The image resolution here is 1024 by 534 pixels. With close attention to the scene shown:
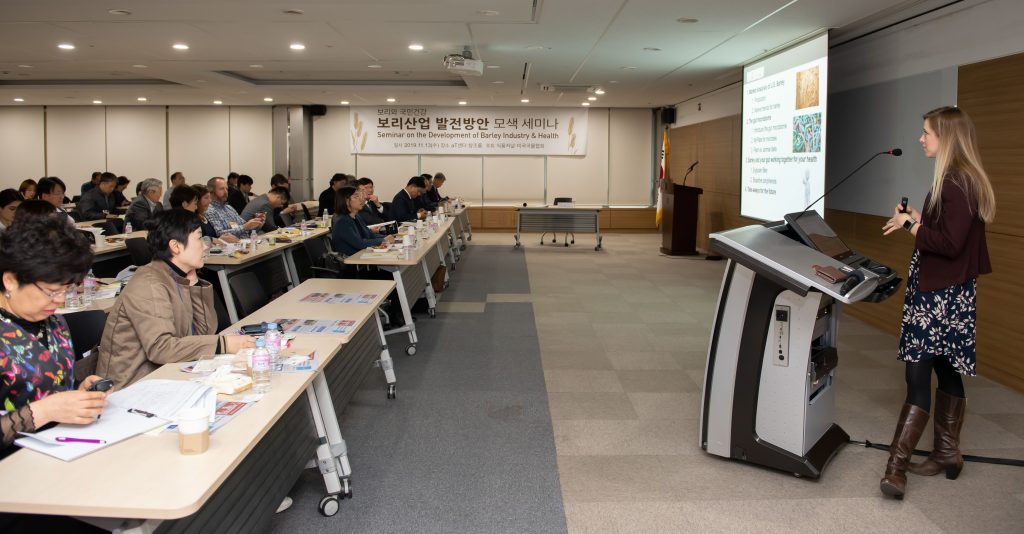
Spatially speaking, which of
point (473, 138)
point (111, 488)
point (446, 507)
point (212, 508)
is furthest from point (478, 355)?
point (473, 138)

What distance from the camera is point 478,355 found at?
582 centimetres

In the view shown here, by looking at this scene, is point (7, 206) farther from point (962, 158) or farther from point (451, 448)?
point (962, 158)

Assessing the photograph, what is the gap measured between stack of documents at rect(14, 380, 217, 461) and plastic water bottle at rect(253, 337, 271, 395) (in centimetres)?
16

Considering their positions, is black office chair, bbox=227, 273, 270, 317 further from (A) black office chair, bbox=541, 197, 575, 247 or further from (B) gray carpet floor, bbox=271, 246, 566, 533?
(A) black office chair, bbox=541, 197, 575, 247

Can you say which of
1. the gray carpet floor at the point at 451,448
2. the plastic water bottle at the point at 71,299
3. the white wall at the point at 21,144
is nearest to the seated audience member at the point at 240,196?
the gray carpet floor at the point at 451,448

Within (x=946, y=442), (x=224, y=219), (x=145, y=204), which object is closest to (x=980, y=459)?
(x=946, y=442)

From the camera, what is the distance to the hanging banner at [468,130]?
15.9 m

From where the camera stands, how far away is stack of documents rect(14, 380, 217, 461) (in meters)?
1.95

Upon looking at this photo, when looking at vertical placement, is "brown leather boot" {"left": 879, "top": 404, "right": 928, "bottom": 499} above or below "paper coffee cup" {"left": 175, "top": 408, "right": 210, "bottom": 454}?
below

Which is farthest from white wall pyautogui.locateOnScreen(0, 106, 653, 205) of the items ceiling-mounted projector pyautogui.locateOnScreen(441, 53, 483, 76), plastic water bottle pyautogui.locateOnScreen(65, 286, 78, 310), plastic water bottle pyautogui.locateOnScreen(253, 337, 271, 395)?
plastic water bottle pyautogui.locateOnScreen(253, 337, 271, 395)

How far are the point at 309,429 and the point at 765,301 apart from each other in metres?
2.06

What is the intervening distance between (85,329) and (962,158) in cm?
377

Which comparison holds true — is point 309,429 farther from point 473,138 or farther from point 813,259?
point 473,138

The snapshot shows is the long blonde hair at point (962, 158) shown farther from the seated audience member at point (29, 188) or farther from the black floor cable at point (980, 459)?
the seated audience member at point (29, 188)
